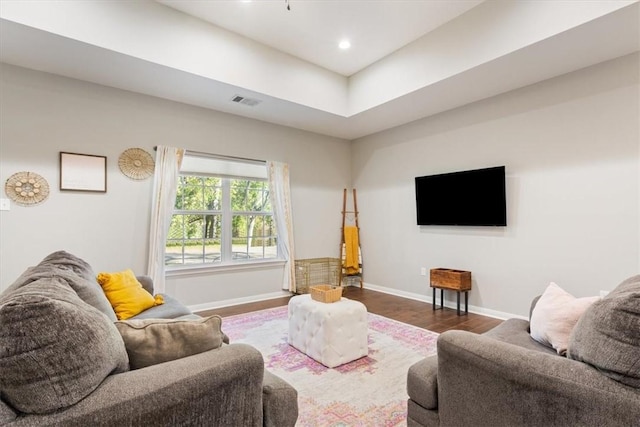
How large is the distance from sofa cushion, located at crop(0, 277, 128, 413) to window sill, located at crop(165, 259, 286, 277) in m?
3.40

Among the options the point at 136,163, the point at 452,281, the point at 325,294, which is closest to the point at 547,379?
the point at 325,294

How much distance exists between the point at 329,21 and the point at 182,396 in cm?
367

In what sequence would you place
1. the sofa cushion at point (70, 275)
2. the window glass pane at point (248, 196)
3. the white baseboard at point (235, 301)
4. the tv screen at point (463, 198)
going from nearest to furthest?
the sofa cushion at point (70, 275) → the tv screen at point (463, 198) → the white baseboard at point (235, 301) → the window glass pane at point (248, 196)

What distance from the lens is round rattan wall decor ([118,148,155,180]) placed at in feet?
12.5

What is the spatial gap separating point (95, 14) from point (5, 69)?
1.27m

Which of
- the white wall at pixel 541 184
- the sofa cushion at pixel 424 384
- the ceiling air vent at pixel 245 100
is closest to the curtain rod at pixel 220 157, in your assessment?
the ceiling air vent at pixel 245 100

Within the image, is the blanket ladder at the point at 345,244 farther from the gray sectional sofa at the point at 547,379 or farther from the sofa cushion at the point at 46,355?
the sofa cushion at the point at 46,355

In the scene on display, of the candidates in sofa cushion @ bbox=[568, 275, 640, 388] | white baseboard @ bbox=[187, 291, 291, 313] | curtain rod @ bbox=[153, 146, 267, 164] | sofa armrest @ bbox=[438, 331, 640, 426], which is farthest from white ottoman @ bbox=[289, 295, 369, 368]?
curtain rod @ bbox=[153, 146, 267, 164]

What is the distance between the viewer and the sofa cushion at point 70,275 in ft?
4.62

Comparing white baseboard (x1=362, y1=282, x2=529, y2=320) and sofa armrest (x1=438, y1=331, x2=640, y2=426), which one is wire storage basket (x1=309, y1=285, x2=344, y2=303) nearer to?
sofa armrest (x1=438, y1=331, x2=640, y2=426)

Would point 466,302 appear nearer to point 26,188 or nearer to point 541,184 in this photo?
point 541,184

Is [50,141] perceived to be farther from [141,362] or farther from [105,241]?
[141,362]

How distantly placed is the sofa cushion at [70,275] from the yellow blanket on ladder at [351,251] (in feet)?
13.4

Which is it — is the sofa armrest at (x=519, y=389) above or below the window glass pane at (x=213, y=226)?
below
